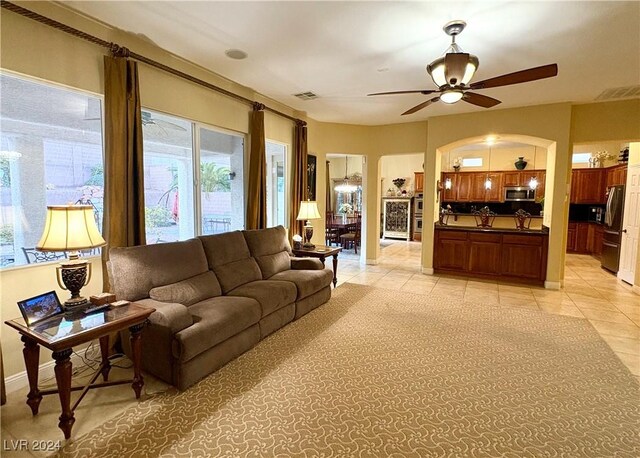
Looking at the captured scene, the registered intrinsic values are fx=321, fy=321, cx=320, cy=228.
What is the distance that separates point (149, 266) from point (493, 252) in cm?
543

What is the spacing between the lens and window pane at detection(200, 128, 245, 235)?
4.28 metres

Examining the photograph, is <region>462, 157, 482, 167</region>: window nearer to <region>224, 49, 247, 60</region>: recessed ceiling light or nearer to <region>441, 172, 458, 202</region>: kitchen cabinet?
<region>441, 172, 458, 202</region>: kitchen cabinet

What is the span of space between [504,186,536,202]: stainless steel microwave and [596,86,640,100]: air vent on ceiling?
449 cm

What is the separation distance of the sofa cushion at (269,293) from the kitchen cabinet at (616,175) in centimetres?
727

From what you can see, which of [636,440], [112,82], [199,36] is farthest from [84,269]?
[636,440]

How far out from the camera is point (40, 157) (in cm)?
262

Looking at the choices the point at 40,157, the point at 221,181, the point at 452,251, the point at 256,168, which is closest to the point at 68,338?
the point at 40,157

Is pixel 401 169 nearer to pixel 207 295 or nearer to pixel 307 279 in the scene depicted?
pixel 307 279

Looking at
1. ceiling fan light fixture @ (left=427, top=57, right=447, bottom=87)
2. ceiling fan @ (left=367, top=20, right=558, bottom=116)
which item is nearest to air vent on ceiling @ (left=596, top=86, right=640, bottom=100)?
ceiling fan @ (left=367, top=20, right=558, bottom=116)

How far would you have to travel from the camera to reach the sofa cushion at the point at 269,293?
324cm

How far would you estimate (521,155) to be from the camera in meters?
9.26

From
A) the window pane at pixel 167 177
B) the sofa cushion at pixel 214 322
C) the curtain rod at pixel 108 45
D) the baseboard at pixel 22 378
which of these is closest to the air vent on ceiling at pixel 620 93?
the curtain rod at pixel 108 45

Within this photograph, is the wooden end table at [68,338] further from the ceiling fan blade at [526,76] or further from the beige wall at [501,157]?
the beige wall at [501,157]

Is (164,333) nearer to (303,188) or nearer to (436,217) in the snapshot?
(303,188)
